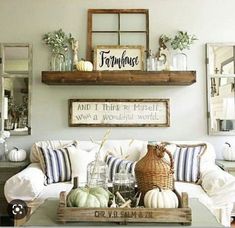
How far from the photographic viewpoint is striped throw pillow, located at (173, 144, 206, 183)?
3.68 meters

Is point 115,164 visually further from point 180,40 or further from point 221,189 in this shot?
point 180,40

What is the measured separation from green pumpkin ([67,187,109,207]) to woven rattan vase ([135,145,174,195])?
269mm

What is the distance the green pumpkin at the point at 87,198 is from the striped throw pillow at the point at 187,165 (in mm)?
1747

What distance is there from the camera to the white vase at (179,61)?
423 cm

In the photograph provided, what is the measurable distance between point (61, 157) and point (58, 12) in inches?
74.3

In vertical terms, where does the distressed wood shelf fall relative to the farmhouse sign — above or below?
below

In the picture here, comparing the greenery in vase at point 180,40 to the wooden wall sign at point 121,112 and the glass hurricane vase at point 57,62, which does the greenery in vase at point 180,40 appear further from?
the glass hurricane vase at point 57,62

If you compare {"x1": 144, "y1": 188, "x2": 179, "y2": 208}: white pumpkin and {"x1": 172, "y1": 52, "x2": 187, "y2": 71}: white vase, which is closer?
{"x1": 144, "y1": 188, "x2": 179, "y2": 208}: white pumpkin

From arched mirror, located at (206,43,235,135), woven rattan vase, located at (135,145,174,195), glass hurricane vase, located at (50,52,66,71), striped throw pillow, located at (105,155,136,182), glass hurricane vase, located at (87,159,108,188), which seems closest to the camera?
woven rattan vase, located at (135,145,174,195)

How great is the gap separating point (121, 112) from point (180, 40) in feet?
3.78

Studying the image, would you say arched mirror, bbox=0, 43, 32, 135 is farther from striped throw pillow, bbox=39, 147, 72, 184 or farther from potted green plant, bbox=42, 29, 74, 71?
striped throw pillow, bbox=39, 147, 72, 184

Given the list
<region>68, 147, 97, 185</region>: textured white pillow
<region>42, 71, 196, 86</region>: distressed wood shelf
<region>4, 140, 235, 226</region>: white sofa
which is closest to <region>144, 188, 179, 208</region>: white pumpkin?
<region>4, 140, 235, 226</region>: white sofa

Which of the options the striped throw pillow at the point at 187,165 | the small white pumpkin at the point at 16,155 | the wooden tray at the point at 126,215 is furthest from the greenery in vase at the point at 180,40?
the wooden tray at the point at 126,215

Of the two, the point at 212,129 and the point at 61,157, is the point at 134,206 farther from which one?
the point at 212,129
